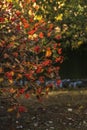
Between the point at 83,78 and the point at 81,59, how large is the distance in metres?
0.88

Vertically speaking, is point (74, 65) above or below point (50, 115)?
above

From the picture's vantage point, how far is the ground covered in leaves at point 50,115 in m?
8.92

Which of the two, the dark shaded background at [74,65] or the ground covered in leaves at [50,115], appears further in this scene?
the dark shaded background at [74,65]

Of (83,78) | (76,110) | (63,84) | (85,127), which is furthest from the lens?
(83,78)

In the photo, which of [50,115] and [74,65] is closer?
[50,115]

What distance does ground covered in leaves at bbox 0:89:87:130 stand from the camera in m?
8.92

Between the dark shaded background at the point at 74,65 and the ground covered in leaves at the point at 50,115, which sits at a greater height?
the dark shaded background at the point at 74,65

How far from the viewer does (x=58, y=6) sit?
12.6 meters

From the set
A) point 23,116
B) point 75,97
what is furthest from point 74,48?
point 23,116

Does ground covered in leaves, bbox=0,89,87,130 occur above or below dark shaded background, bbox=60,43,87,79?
below

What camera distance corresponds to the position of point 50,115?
9484 millimetres

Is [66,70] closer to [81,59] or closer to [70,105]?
[81,59]

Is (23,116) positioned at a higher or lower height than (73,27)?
lower

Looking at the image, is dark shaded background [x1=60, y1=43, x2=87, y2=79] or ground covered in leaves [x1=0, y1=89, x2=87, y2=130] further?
dark shaded background [x1=60, y1=43, x2=87, y2=79]
